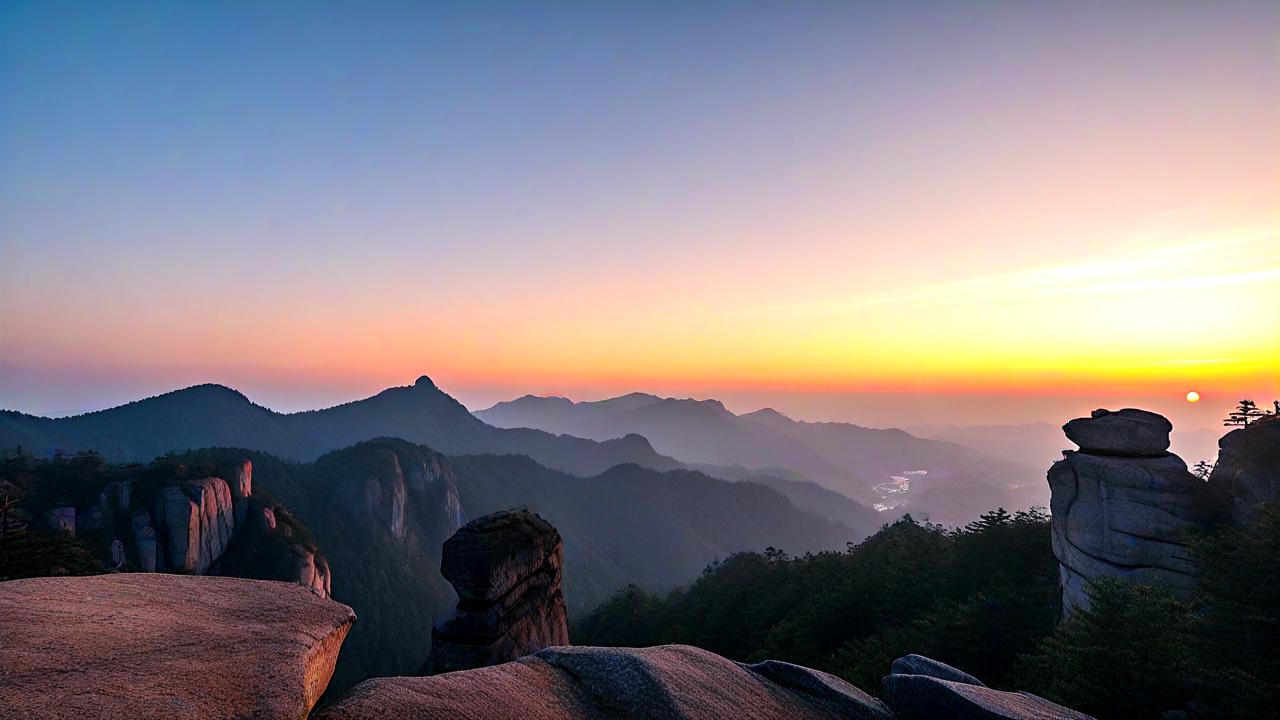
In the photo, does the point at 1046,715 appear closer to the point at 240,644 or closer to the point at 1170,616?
the point at 1170,616

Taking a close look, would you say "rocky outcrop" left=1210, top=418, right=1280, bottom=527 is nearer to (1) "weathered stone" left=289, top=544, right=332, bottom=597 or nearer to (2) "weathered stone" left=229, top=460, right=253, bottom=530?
(1) "weathered stone" left=289, top=544, right=332, bottom=597

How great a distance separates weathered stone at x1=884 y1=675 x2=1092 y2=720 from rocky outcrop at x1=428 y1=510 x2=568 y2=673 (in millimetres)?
12525

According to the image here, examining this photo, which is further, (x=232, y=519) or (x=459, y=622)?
(x=232, y=519)

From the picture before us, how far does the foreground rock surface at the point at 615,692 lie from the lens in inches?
302

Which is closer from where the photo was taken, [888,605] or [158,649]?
[158,649]

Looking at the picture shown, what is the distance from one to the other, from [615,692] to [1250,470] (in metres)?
29.3

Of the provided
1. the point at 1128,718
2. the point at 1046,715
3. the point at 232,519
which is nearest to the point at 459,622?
the point at 1046,715

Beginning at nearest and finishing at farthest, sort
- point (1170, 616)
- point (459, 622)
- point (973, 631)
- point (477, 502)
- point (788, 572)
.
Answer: point (1170, 616) < point (459, 622) < point (973, 631) < point (788, 572) < point (477, 502)

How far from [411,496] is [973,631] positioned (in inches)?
6752

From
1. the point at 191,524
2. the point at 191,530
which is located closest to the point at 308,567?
the point at 191,530

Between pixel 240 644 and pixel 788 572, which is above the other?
pixel 240 644

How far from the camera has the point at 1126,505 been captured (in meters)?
24.0

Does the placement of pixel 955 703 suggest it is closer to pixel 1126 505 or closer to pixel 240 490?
pixel 1126 505

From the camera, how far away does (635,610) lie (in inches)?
2749
